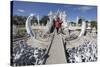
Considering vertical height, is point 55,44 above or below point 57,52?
above

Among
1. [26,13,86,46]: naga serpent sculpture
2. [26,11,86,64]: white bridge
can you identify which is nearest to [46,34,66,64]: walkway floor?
[26,11,86,64]: white bridge

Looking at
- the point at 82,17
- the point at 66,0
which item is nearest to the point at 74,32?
the point at 82,17

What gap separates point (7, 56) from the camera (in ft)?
9.08

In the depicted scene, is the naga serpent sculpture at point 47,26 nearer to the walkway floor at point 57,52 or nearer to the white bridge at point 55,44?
the white bridge at point 55,44

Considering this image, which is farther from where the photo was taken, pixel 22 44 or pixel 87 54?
pixel 87 54

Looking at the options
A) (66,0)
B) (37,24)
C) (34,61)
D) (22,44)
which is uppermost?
(66,0)

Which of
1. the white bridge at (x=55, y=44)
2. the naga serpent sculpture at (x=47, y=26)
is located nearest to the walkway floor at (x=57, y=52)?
the white bridge at (x=55, y=44)

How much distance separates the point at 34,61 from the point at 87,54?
816mm

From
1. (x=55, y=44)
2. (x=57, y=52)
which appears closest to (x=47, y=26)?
(x=55, y=44)

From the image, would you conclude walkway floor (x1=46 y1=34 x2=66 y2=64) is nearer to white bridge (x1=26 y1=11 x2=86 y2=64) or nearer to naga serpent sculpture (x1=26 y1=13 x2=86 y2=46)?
white bridge (x1=26 y1=11 x2=86 y2=64)

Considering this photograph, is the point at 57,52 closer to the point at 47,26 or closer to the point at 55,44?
the point at 55,44

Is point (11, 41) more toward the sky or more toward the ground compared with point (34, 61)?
more toward the sky

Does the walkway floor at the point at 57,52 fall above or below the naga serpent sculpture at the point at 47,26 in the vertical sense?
below

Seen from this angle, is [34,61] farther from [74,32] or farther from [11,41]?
[74,32]
